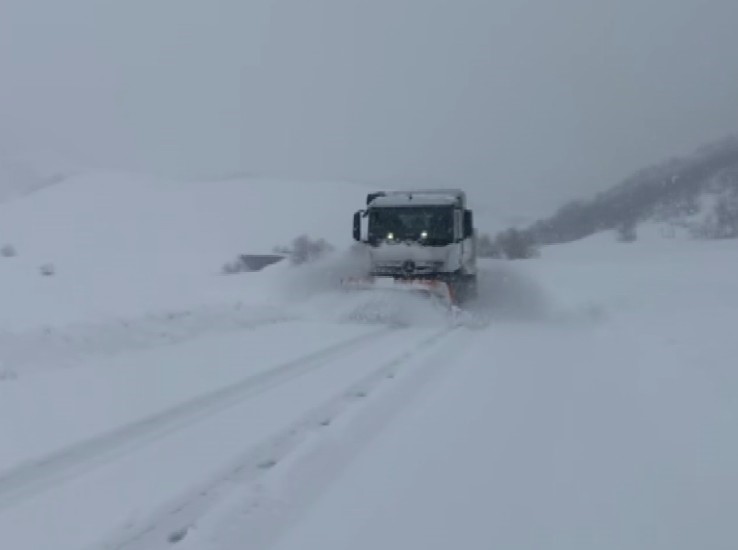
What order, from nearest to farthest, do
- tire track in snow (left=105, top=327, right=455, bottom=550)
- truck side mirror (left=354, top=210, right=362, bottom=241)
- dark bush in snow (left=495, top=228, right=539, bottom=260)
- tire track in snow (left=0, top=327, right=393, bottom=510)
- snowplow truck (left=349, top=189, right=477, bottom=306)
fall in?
tire track in snow (left=105, top=327, right=455, bottom=550)
tire track in snow (left=0, top=327, right=393, bottom=510)
snowplow truck (left=349, top=189, right=477, bottom=306)
truck side mirror (left=354, top=210, right=362, bottom=241)
dark bush in snow (left=495, top=228, right=539, bottom=260)

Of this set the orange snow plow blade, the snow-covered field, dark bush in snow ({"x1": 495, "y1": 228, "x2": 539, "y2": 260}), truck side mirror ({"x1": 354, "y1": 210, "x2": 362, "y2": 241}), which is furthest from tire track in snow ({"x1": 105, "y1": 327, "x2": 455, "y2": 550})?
dark bush in snow ({"x1": 495, "y1": 228, "x2": 539, "y2": 260})

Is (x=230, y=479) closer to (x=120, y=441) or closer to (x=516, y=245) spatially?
(x=120, y=441)

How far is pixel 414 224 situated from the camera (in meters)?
19.8

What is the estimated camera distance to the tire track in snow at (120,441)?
16.3 ft

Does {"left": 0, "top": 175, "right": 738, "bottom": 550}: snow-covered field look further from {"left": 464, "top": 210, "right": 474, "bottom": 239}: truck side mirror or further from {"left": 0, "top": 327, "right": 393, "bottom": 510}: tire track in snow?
{"left": 464, "top": 210, "right": 474, "bottom": 239}: truck side mirror

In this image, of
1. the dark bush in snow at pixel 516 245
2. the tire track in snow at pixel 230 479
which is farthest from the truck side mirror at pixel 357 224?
the dark bush in snow at pixel 516 245

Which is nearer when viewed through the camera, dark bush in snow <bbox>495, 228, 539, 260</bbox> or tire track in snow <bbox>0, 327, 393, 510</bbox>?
tire track in snow <bbox>0, 327, 393, 510</bbox>

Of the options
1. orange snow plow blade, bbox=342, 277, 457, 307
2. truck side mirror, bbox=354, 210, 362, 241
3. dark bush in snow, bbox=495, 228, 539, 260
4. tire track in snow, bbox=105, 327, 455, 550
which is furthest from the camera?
dark bush in snow, bbox=495, 228, 539, 260

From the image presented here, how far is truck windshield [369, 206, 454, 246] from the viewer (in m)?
19.6

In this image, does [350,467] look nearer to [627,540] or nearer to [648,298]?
[627,540]

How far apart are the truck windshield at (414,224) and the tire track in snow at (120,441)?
1029 centimetres

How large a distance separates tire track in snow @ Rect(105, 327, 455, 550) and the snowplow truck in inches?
425

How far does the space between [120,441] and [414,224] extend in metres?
14.3

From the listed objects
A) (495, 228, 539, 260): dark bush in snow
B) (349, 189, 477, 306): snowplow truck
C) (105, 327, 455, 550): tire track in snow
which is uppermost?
(495, 228, 539, 260): dark bush in snow
